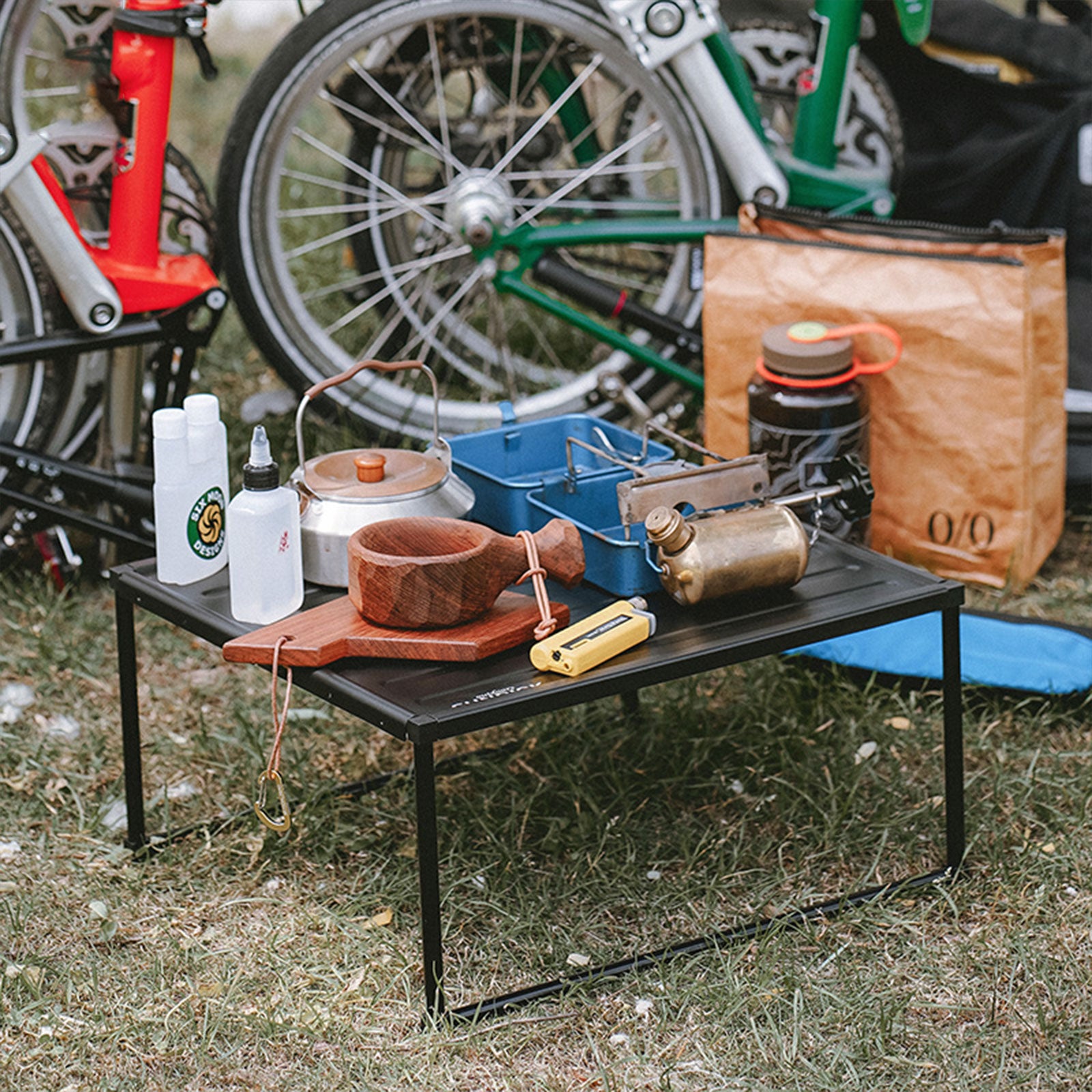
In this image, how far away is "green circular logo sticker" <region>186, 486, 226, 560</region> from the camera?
93.7 inches

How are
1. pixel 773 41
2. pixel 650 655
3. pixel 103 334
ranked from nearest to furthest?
pixel 650 655 < pixel 103 334 < pixel 773 41

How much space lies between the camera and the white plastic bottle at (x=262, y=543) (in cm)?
225

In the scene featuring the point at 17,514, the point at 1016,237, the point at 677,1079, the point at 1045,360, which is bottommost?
the point at 677,1079

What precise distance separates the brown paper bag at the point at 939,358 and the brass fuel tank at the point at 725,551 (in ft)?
3.88

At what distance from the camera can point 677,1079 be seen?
7.06ft

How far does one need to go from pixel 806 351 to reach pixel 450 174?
102 centimetres

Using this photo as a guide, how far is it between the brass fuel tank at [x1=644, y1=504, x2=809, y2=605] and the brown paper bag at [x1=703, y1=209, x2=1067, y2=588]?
1183 mm

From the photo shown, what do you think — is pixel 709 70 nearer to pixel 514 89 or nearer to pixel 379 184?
pixel 514 89

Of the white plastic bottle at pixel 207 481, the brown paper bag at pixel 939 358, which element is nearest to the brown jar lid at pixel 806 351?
the brown paper bag at pixel 939 358

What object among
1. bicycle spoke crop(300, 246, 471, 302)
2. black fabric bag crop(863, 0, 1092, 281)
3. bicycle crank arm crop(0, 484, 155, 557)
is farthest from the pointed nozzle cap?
black fabric bag crop(863, 0, 1092, 281)

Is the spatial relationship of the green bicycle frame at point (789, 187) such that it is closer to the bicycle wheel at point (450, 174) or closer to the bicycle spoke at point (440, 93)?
the bicycle wheel at point (450, 174)

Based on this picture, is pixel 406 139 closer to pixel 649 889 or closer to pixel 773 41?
pixel 773 41

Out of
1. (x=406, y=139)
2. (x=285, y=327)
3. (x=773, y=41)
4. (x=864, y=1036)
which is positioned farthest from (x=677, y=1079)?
(x=773, y=41)

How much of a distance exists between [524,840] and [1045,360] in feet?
4.92
